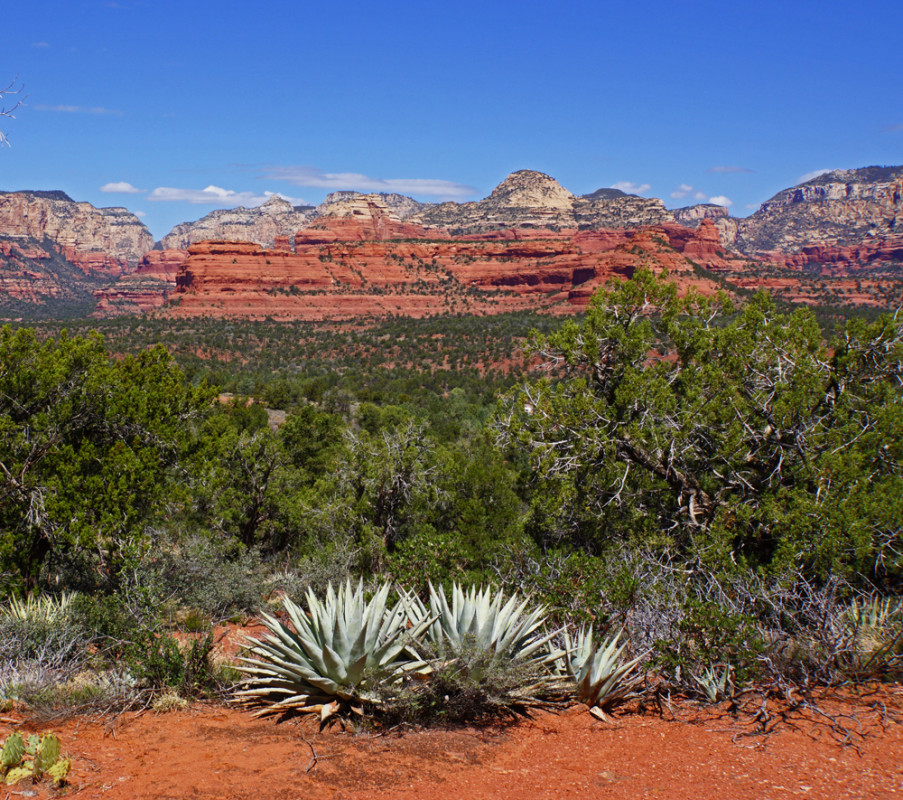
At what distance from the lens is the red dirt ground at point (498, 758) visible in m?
3.68

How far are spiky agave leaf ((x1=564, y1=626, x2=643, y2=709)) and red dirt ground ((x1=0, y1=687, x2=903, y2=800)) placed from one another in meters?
0.17

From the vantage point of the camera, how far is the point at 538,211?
138875 mm

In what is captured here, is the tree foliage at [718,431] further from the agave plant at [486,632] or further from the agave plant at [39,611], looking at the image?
the agave plant at [39,611]

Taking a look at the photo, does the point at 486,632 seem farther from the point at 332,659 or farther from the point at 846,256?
the point at 846,256

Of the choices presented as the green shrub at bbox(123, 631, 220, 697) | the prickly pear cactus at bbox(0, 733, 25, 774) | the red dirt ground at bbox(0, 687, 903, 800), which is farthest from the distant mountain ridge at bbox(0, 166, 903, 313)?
the prickly pear cactus at bbox(0, 733, 25, 774)

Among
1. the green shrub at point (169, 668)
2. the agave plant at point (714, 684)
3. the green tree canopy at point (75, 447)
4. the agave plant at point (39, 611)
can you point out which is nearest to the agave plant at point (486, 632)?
the agave plant at point (714, 684)

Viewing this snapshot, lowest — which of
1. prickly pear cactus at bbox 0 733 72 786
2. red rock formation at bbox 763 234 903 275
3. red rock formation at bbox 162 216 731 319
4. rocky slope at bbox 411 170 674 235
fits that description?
prickly pear cactus at bbox 0 733 72 786

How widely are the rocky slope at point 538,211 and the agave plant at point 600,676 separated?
4766 inches

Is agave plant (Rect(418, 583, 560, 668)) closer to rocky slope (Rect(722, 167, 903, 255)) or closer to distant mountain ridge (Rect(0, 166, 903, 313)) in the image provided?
distant mountain ridge (Rect(0, 166, 903, 313))

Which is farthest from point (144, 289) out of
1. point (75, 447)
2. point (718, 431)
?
point (718, 431)

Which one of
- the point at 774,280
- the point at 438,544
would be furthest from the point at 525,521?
the point at 774,280

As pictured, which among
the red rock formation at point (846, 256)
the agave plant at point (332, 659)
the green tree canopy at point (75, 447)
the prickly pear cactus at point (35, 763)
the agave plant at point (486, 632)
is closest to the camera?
the prickly pear cactus at point (35, 763)

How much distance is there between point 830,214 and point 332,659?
198 m

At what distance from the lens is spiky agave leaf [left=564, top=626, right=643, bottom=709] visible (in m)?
5.00
